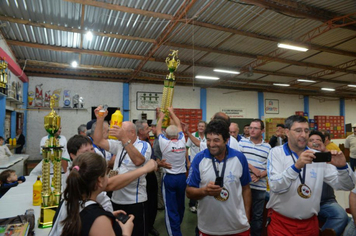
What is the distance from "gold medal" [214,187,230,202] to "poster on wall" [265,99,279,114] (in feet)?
45.5

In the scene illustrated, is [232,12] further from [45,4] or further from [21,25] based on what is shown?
[21,25]

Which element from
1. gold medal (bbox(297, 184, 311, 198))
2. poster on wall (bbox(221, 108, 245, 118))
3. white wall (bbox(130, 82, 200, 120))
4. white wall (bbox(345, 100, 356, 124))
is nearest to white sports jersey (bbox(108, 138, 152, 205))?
gold medal (bbox(297, 184, 311, 198))

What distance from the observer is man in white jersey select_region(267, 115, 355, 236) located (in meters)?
1.79

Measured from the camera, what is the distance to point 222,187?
1.81 metres

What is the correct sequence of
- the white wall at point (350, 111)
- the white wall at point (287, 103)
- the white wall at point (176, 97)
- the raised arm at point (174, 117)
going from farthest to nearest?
the white wall at point (350, 111), the white wall at point (287, 103), the white wall at point (176, 97), the raised arm at point (174, 117)

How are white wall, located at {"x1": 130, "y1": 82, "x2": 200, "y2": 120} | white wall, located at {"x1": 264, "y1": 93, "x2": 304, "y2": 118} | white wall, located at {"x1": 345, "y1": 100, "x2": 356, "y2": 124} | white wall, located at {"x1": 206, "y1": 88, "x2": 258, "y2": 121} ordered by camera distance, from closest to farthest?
white wall, located at {"x1": 130, "y1": 82, "x2": 200, "y2": 120} → white wall, located at {"x1": 206, "y1": 88, "x2": 258, "y2": 121} → white wall, located at {"x1": 264, "y1": 93, "x2": 304, "y2": 118} → white wall, located at {"x1": 345, "y1": 100, "x2": 356, "y2": 124}

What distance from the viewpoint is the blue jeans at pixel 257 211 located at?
2924mm

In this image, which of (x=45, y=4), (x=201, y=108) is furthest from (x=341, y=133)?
(x=45, y=4)

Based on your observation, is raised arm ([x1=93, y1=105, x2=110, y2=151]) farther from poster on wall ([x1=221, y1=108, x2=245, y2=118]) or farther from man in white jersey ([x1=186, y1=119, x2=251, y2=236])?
poster on wall ([x1=221, y1=108, x2=245, y2=118])

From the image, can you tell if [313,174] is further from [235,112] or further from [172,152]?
[235,112]

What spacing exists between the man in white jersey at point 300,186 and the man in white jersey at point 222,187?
27 centimetres

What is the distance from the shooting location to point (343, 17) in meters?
6.06

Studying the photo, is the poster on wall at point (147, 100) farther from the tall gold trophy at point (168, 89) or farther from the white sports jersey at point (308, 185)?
the white sports jersey at point (308, 185)

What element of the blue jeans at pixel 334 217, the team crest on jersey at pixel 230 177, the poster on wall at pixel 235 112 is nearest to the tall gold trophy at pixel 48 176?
the team crest on jersey at pixel 230 177
